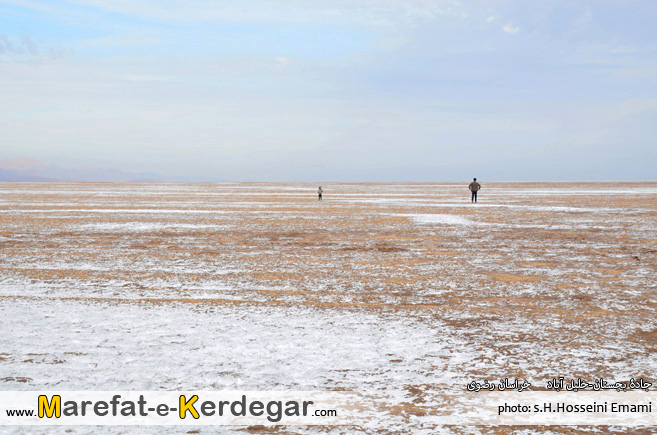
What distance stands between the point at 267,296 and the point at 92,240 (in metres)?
8.98

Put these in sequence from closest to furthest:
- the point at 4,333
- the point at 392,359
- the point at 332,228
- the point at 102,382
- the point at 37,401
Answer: the point at 37,401 < the point at 102,382 < the point at 392,359 < the point at 4,333 < the point at 332,228

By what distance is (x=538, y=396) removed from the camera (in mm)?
4258

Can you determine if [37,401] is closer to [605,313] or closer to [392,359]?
[392,359]

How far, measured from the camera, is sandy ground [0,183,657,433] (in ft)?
15.2

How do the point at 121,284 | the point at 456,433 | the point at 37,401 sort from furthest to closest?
1. the point at 121,284
2. the point at 37,401
3. the point at 456,433

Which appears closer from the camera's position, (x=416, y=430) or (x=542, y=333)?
(x=416, y=430)

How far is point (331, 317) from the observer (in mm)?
6629

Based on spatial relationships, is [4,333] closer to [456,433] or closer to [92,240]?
[456,433]

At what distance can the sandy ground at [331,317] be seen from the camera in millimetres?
4633

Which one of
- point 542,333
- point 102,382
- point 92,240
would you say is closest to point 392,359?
point 542,333

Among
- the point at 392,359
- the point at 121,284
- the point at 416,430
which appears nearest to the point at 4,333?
the point at 121,284

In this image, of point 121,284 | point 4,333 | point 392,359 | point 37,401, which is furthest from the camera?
point 121,284

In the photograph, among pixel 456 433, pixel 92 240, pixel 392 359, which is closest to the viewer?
pixel 456 433

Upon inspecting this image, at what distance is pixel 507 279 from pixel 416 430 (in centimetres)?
600
